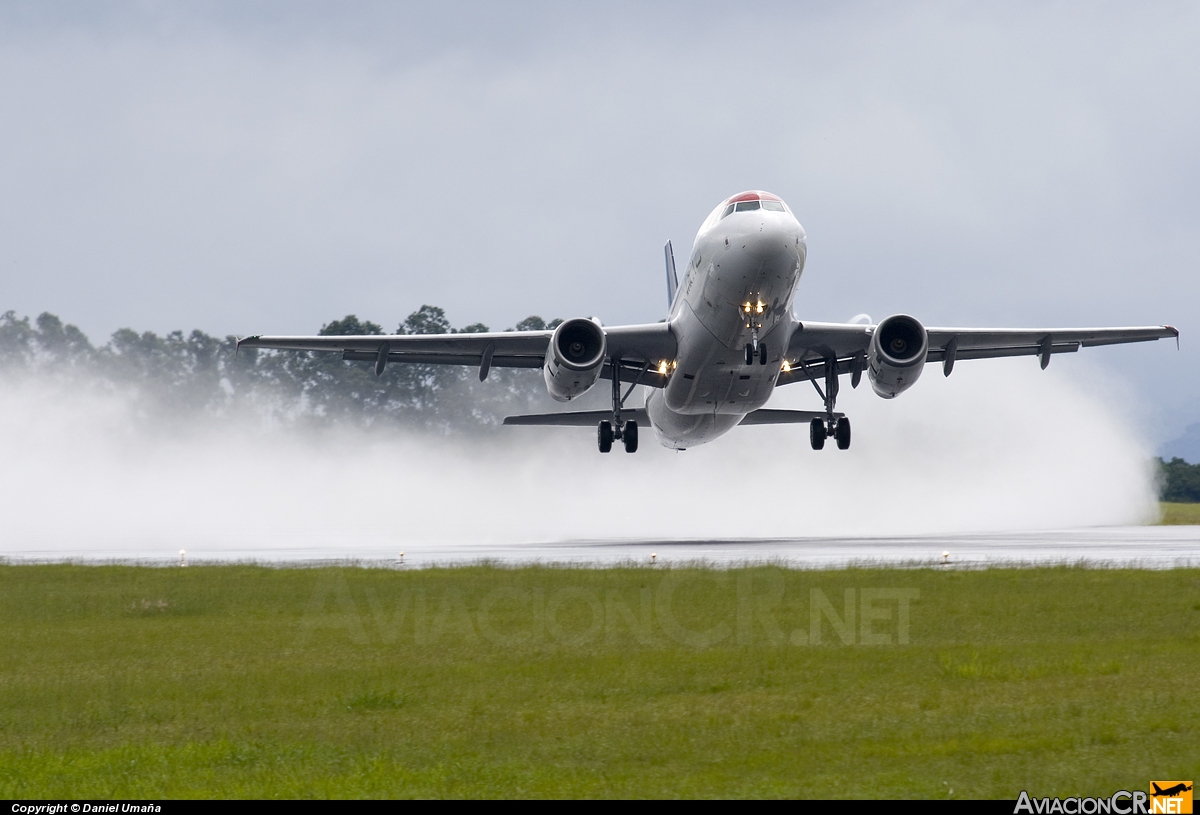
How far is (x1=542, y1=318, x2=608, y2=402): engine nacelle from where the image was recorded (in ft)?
97.2

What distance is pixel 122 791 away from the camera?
9.32m

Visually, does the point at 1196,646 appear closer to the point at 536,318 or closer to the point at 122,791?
the point at 122,791

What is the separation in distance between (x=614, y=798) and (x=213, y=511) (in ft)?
153

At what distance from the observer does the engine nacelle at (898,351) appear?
96.7 ft

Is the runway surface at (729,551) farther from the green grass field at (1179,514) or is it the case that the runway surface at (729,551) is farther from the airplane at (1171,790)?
the airplane at (1171,790)

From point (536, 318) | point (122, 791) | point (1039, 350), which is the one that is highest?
point (536, 318)

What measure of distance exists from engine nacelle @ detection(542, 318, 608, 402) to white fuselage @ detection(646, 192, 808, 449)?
2.16 metres

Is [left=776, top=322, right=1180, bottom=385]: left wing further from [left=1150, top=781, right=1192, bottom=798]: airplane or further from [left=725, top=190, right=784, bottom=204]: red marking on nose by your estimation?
[left=1150, top=781, right=1192, bottom=798]: airplane

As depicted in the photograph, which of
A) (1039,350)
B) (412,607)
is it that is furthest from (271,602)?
(1039,350)

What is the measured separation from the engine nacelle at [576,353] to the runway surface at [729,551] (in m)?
4.07

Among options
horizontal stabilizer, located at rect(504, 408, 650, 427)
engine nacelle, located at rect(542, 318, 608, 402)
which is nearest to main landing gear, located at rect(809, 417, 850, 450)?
horizontal stabilizer, located at rect(504, 408, 650, 427)

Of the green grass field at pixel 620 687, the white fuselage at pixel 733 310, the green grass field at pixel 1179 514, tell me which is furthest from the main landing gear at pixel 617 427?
the green grass field at pixel 1179 514

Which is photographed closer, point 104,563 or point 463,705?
point 463,705

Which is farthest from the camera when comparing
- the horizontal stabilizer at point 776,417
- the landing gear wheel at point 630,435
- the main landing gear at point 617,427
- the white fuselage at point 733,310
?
the horizontal stabilizer at point 776,417
